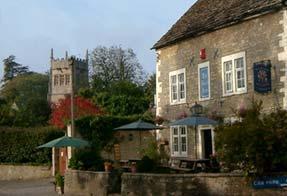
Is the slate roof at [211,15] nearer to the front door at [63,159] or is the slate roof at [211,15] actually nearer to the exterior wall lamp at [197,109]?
the exterior wall lamp at [197,109]

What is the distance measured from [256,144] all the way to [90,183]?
831 cm

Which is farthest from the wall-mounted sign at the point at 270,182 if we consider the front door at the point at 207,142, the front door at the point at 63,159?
the front door at the point at 63,159

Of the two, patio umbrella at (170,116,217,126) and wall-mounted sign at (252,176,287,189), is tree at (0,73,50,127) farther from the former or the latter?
wall-mounted sign at (252,176,287,189)

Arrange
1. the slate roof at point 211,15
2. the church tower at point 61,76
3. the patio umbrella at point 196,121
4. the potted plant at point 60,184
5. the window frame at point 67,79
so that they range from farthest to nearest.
Result: the window frame at point 67,79 < the church tower at point 61,76 < the potted plant at point 60,184 < the patio umbrella at point 196,121 < the slate roof at point 211,15

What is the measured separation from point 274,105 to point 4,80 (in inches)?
3887

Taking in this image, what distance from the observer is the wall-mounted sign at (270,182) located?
17116 millimetres

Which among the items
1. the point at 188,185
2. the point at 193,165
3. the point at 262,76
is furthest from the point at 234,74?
the point at 188,185

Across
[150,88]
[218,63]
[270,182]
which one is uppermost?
[150,88]

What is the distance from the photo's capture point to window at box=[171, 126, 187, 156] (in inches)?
1146

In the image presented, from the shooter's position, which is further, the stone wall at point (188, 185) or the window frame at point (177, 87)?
the window frame at point (177, 87)

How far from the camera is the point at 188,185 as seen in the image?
18.8 metres

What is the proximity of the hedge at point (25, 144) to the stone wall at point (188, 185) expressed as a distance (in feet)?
64.3

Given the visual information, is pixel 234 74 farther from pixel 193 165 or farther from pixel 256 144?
pixel 256 144

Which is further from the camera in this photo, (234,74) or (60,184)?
(234,74)
